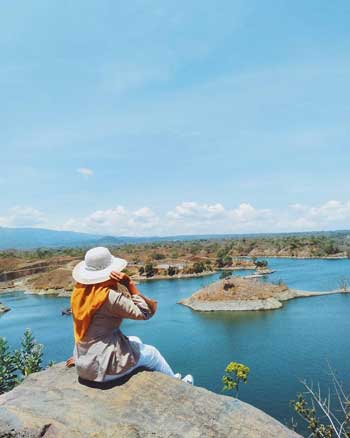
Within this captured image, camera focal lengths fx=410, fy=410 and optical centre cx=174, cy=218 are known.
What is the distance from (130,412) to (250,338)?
27.7 metres

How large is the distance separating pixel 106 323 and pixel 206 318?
3540cm

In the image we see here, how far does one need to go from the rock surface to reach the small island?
1477 inches

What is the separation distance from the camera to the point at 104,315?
430cm

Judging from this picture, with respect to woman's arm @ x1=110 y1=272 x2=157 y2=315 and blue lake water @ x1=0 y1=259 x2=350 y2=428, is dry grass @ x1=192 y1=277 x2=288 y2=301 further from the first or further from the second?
woman's arm @ x1=110 y1=272 x2=157 y2=315

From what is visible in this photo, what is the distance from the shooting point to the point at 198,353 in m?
26.8

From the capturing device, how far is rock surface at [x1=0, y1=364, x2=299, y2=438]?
3631 mm

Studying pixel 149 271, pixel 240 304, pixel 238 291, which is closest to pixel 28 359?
pixel 240 304

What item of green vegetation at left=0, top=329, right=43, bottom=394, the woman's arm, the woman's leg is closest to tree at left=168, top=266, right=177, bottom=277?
green vegetation at left=0, top=329, right=43, bottom=394

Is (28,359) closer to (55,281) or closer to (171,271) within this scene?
(55,281)

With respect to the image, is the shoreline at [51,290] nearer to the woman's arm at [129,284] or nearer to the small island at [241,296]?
the small island at [241,296]

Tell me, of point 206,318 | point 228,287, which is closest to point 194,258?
point 228,287

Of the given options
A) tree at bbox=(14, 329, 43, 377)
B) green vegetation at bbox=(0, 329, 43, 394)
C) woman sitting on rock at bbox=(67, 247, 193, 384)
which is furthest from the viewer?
tree at bbox=(14, 329, 43, 377)

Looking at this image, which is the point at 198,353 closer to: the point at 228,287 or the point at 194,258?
the point at 228,287

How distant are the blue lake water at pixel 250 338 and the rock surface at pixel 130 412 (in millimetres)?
13813
